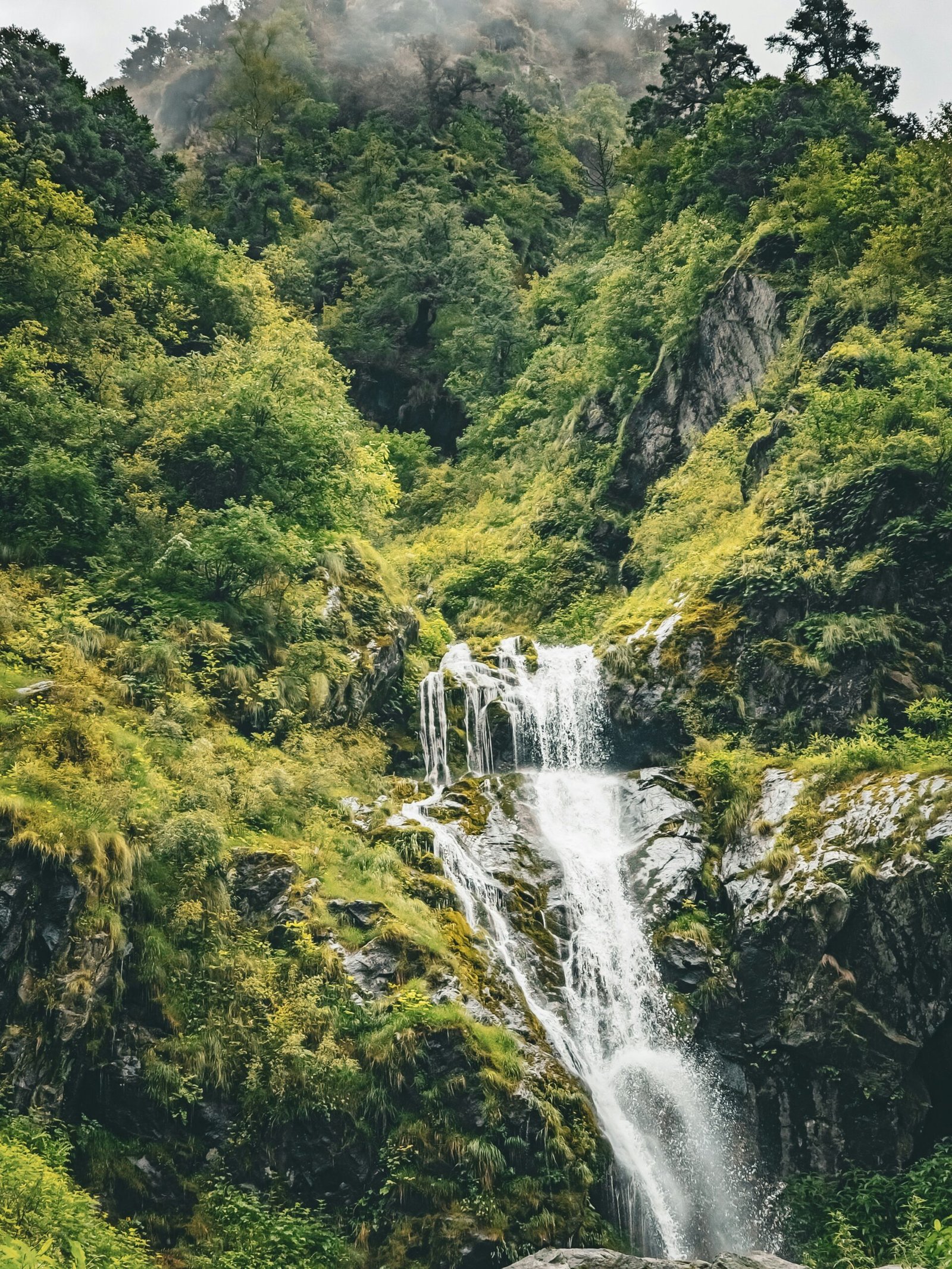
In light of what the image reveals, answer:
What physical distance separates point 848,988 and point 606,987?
342 cm

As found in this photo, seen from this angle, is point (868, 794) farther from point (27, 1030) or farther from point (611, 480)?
point (611, 480)

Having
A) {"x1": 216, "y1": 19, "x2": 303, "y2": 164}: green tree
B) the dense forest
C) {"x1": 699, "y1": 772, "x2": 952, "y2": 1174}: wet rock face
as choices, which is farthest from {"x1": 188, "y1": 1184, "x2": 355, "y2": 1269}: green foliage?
{"x1": 216, "y1": 19, "x2": 303, "y2": 164}: green tree

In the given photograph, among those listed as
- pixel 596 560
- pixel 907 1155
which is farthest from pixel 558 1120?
pixel 596 560

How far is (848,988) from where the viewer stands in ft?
47.5

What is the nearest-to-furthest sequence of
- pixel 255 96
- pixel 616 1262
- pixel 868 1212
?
pixel 616 1262, pixel 868 1212, pixel 255 96

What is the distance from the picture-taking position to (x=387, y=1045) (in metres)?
13.1

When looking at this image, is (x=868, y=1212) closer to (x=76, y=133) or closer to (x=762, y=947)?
(x=762, y=947)

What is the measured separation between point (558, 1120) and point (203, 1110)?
4361 millimetres

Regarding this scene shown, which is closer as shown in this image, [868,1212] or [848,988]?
[868,1212]

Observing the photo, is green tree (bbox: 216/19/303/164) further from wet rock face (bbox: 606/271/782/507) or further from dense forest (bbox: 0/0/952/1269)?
wet rock face (bbox: 606/271/782/507)

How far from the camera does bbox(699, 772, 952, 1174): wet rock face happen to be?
1397cm

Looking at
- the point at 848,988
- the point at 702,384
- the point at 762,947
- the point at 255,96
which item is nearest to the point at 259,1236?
the point at 762,947

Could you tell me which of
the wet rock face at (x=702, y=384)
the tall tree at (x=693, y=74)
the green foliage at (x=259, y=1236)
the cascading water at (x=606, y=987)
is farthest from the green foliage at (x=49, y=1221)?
the tall tree at (x=693, y=74)

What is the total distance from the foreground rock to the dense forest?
41.2 inches
